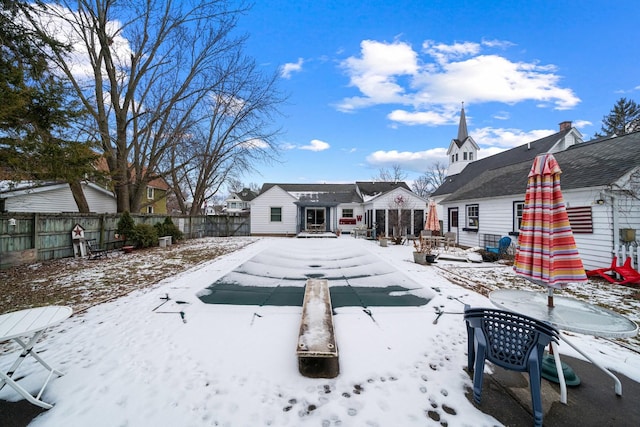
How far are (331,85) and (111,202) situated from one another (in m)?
17.6

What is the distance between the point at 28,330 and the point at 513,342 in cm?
393

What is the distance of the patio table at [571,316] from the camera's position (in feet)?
6.98

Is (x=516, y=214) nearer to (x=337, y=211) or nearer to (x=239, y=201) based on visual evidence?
(x=337, y=211)

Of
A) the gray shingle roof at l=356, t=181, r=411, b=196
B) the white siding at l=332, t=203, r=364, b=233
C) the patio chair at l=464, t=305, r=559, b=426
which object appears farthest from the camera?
the gray shingle roof at l=356, t=181, r=411, b=196

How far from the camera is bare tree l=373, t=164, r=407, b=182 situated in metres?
39.2

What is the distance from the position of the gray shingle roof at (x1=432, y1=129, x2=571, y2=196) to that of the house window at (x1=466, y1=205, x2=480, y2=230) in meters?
5.00

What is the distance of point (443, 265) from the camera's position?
8672mm

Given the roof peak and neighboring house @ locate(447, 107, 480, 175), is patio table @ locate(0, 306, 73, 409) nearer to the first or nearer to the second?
neighboring house @ locate(447, 107, 480, 175)

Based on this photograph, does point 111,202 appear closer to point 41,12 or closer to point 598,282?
point 41,12

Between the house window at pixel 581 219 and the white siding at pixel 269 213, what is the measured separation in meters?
16.5

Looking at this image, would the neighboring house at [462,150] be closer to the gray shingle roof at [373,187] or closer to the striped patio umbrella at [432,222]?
the gray shingle roof at [373,187]

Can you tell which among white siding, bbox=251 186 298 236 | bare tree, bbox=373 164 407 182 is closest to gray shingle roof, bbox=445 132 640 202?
white siding, bbox=251 186 298 236

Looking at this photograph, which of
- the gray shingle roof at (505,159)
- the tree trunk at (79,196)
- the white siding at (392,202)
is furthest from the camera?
the white siding at (392,202)

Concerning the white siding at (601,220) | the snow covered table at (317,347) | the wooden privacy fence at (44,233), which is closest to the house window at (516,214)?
the white siding at (601,220)
